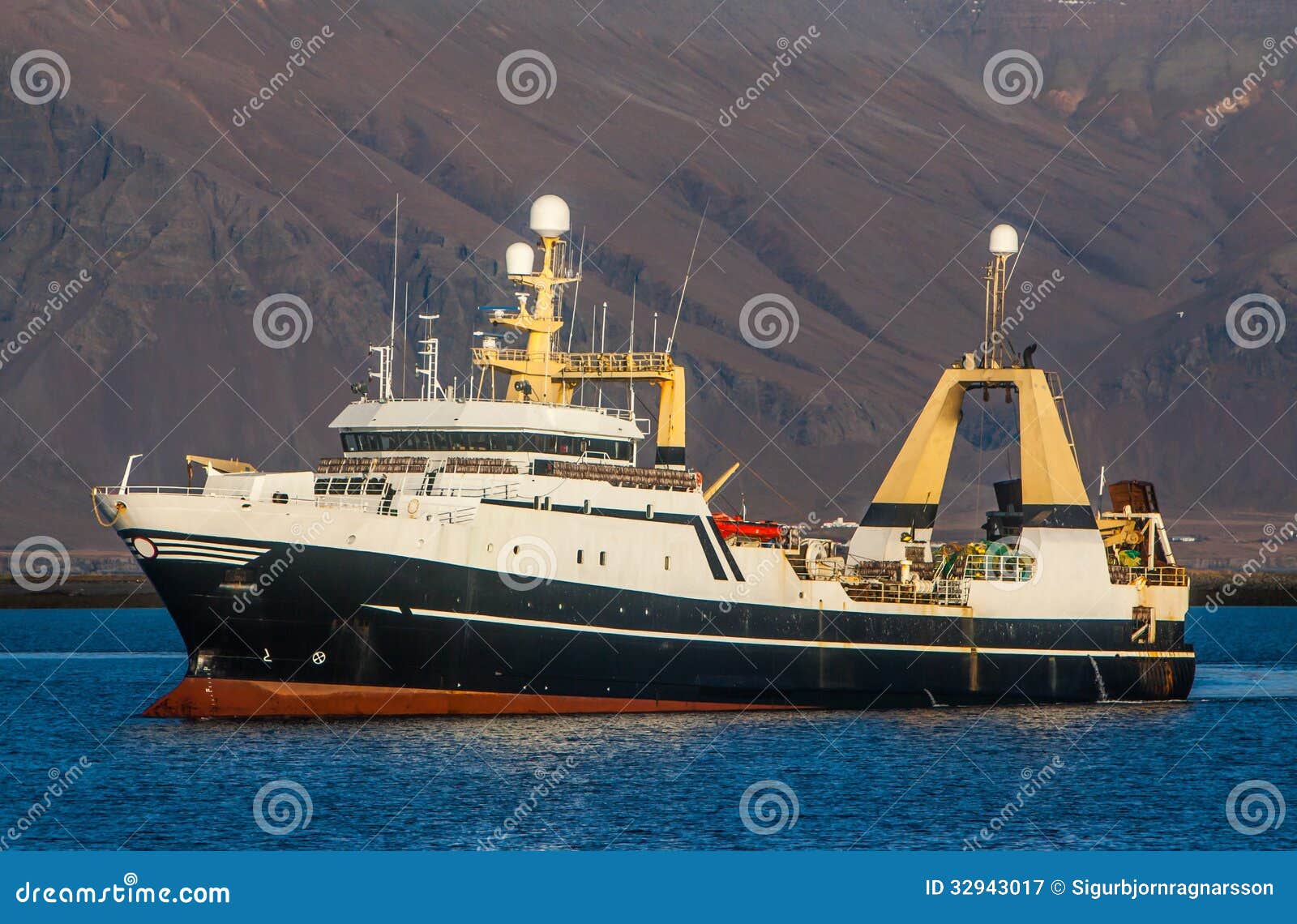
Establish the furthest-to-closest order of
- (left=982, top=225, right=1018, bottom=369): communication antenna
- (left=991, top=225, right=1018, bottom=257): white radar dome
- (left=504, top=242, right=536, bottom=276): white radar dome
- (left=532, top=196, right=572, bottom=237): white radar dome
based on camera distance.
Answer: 1. (left=991, top=225, right=1018, bottom=257): white radar dome
2. (left=982, top=225, right=1018, bottom=369): communication antenna
3. (left=504, top=242, right=536, bottom=276): white radar dome
4. (left=532, top=196, right=572, bottom=237): white radar dome

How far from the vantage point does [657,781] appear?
42969 millimetres

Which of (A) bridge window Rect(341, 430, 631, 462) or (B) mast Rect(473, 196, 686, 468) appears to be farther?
(B) mast Rect(473, 196, 686, 468)

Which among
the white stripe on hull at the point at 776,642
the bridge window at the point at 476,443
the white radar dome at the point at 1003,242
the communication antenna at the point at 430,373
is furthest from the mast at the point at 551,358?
the white radar dome at the point at 1003,242

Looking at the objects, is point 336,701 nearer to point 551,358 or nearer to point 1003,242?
point 551,358

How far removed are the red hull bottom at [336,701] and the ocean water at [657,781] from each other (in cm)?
38

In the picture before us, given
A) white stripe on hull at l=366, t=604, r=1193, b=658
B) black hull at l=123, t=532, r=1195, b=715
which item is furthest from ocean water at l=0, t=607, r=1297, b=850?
white stripe on hull at l=366, t=604, r=1193, b=658

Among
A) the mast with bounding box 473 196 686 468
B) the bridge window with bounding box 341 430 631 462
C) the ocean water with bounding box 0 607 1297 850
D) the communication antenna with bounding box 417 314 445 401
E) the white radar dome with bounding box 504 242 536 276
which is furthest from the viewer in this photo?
the white radar dome with bounding box 504 242 536 276

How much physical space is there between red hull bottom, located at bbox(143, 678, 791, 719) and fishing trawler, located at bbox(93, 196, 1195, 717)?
0.06m

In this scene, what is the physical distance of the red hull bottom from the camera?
48844mm

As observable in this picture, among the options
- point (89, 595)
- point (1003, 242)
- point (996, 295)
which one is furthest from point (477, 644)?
point (89, 595)

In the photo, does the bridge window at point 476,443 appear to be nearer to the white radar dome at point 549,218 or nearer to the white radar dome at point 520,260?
the white radar dome at point 520,260

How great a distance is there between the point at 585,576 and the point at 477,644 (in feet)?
10.9

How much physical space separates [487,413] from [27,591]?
118 meters

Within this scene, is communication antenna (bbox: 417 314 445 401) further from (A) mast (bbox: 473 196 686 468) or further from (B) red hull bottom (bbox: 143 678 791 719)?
(B) red hull bottom (bbox: 143 678 791 719)
